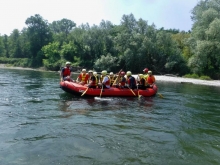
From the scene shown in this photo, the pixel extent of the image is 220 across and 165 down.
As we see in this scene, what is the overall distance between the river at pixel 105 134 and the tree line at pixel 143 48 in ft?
71.4

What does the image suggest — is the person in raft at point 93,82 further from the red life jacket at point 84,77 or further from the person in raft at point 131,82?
the person in raft at point 131,82

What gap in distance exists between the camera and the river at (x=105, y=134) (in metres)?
6.15

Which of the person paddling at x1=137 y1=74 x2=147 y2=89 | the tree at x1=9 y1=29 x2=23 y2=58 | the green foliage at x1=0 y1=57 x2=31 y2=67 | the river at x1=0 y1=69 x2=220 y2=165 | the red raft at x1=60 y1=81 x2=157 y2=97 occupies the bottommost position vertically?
the river at x1=0 y1=69 x2=220 y2=165

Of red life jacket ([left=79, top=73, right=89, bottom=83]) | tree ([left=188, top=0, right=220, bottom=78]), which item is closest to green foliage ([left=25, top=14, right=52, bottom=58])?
tree ([left=188, top=0, right=220, bottom=78])

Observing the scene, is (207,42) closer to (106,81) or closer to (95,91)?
(106,81)

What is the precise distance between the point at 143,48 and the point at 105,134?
33.2 metres

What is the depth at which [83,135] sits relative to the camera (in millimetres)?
7707

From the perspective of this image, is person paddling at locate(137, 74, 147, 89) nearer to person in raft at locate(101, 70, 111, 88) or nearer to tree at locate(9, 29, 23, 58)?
person in raft at locate(101, 70, 111, 88)

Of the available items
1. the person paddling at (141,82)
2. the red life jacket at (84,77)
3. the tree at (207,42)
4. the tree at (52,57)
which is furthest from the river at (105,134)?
the tree at (52,57)

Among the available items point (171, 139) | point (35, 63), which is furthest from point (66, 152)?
point (35, 63)

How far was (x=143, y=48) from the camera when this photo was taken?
39.7 metres

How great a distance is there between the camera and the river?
615cm

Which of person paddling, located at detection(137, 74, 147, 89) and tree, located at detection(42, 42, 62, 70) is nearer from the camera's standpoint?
person paddling, located at detection(137, 74, 147, 89)

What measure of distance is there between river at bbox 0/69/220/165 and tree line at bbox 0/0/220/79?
21763mm
